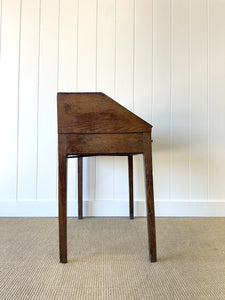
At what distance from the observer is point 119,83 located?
59.3 inches

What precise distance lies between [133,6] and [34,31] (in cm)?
65

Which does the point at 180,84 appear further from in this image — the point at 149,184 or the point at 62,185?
the point at 62,185

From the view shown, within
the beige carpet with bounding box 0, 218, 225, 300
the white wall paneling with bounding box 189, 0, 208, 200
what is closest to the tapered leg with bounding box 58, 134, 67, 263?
the beige carpet with bounding box 0, 218, 225, 300

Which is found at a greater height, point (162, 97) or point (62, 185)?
point (162, 97)

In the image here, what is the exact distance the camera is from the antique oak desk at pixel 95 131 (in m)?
0.85

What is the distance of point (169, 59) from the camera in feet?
4.98

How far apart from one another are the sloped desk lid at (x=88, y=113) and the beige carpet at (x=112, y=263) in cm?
46

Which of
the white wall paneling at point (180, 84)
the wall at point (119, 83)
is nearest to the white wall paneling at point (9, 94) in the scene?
the wall at point (119, 83)

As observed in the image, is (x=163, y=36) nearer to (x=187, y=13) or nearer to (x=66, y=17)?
(x=187, y=13)

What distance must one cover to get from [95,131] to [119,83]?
75 cm

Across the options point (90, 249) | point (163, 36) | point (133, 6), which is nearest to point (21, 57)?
point (133, 6)

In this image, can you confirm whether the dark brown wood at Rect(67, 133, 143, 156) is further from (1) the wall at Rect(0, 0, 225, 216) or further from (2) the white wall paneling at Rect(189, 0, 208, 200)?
(2) the white wall paneling at Rect(189, 0, 208, 200)

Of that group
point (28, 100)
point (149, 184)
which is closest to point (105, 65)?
point (28, 100)

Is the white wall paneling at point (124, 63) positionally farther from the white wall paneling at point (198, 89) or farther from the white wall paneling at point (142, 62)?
the white wall paneling at point (198, 89)
